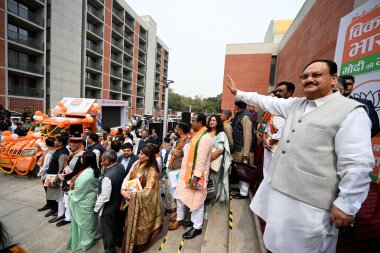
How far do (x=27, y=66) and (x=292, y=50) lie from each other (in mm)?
22769

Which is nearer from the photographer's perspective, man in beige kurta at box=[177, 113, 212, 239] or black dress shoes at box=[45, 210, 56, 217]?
man in beige kurta at box=[177, 113, 212, 239]

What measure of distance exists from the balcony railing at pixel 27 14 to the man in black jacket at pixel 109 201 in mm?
20737

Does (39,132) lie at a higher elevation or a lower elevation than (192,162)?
lower

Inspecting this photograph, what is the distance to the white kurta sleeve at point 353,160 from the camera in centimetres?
102

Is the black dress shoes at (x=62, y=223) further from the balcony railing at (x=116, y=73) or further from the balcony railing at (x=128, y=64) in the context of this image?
the balcony railing at (x=128, y=64)

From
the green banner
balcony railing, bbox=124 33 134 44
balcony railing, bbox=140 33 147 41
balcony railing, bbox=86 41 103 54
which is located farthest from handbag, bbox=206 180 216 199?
balcony railing, bbox=140 33 147 41

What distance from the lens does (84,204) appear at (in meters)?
2.83

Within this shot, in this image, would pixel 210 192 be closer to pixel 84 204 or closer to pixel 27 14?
pixel 84 204

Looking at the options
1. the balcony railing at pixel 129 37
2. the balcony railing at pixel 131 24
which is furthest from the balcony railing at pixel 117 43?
the balcony railing at pixel 131 24

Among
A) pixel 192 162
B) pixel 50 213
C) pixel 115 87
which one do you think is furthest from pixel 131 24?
pixel 192 162

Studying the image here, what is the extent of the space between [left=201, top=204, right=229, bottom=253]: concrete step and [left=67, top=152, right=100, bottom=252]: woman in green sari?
1975mm

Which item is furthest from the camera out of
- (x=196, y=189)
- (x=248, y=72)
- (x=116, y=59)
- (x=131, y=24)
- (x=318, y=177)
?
(x=131, y=24)

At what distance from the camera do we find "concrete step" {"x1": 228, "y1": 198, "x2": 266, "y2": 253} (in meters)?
2.33

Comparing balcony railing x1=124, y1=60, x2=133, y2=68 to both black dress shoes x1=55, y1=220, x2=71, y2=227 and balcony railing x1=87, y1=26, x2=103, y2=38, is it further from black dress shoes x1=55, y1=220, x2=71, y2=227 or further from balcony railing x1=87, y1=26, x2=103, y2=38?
black dress shoes x1=55, y1=220, x2=71, y2=227
